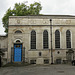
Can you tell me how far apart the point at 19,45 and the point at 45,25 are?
5.67 meters

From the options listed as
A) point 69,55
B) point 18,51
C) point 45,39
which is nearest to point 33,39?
point 45,39

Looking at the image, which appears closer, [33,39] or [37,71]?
[37,71]

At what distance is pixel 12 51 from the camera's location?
1877 cm

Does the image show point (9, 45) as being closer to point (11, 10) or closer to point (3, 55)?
point (3, 55)

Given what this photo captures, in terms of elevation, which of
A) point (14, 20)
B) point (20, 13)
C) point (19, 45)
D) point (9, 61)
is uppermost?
point (20, 13)

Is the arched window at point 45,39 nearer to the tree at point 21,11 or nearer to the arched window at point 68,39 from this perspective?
the arched window at point 68,39

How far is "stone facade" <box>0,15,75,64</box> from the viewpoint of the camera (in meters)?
18.9

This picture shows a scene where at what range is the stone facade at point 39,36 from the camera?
18.9 meters

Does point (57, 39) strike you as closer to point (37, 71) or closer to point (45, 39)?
point (45, 39)

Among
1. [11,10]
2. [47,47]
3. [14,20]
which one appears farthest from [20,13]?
[47,47]

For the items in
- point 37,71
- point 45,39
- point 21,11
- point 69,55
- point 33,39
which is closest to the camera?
point 37,71

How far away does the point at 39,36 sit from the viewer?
1944cm

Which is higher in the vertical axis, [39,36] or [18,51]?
[39,36]

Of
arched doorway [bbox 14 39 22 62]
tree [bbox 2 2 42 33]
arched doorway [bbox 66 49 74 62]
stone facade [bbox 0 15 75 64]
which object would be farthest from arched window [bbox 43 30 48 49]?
tree [bbox 2 2 42 33]
